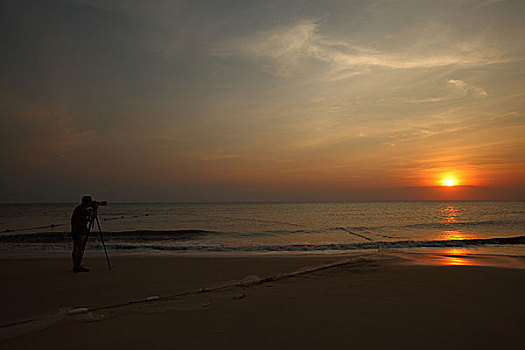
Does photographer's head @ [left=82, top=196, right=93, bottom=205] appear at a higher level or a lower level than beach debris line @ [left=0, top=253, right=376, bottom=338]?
higher

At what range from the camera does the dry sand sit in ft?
11.9

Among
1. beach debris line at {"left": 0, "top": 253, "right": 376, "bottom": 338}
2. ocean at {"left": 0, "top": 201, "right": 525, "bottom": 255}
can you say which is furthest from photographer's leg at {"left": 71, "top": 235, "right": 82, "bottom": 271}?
ocean at {"left": 0, "top": 201, "right": 525, "bottom": 255}

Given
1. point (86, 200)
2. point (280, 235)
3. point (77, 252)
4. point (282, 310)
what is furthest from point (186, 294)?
point (280, 235)

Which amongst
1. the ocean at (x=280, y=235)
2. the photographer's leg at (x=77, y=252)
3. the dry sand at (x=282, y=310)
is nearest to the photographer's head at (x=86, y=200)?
the photographer's leg at (x=77, y=252)

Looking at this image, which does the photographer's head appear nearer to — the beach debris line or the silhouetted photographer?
the silhouetted photographer

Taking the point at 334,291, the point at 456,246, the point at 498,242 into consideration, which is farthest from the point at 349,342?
the point at 498,242

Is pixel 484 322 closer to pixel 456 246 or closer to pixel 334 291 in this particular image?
pixel 334 291

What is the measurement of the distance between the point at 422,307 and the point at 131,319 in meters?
4.27

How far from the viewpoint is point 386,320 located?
4.19 meters

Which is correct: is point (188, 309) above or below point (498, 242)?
above

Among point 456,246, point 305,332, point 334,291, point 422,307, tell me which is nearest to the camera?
point 305,332

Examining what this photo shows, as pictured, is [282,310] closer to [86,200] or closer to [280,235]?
[86,200]

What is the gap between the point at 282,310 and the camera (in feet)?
15.2

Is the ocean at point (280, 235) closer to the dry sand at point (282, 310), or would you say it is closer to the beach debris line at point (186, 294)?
the beach debris line at point (186, 294)
